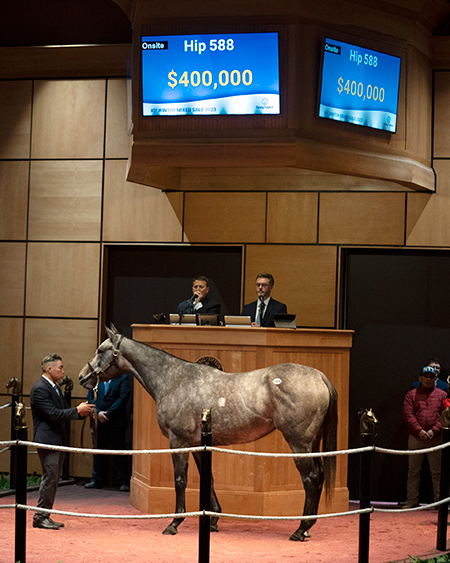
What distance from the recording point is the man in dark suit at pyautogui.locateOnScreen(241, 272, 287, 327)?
304 inches

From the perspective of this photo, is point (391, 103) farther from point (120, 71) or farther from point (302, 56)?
point (120, 71)

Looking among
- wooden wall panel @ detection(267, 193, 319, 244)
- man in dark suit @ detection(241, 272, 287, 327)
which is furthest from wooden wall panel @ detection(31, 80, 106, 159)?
man in dark suit @ detection(241, 272, 287, 327)

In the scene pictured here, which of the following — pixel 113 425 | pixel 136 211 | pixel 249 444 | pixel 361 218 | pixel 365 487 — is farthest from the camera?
pixel 136 211

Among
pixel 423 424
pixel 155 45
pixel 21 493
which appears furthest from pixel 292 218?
pixel 21 493

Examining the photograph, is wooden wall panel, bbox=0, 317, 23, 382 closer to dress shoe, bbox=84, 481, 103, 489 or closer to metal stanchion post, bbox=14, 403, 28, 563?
dress shoe, bbox=84, 481, 103, 489

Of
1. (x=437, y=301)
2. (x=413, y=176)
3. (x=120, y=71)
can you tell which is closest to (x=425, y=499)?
(x=437, y=301)

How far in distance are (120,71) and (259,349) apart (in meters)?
4.61

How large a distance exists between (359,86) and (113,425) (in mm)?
4905

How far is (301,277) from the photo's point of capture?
30.1 ft

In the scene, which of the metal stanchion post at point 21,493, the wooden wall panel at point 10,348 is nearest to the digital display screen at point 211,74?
the wooden wall panel at point 10,348

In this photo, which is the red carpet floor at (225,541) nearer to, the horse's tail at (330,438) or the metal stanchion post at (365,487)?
the metal stanchion post at (365,487)

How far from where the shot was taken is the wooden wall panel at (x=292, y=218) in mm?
9203

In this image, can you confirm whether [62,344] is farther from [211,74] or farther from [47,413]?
[211,74]

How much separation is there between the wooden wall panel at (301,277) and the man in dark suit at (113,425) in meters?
1.94
